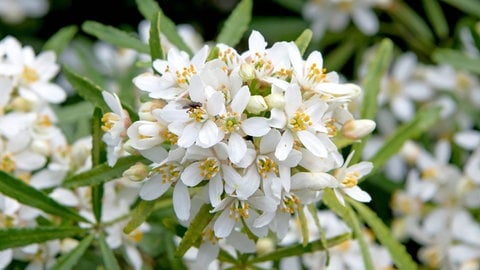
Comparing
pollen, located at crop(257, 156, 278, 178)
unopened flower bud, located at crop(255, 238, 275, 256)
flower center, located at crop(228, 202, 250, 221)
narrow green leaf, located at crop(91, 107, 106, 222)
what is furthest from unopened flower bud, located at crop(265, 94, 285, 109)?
unopened flower bud, located at crop(255, 238, 275, 256)

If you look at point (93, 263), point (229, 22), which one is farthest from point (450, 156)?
point (93, 263)

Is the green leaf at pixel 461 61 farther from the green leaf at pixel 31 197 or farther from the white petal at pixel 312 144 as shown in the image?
the green leaf at pixel 31 197

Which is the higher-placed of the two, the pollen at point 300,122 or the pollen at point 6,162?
the pollen at point 300,122

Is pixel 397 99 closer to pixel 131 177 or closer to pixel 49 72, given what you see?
pixel 49 72

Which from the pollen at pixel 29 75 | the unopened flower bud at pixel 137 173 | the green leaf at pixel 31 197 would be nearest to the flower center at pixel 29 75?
the pollen at pixel 29 75

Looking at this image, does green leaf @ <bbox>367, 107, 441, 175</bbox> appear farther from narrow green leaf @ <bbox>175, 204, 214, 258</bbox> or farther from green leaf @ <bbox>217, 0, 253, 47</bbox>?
narrow green leaf @ <bbox>175, 204, 214, 258</bbox>

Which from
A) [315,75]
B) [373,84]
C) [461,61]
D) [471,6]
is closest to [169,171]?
[315,75]

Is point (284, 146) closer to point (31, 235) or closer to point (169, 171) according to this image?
point (169, 171)

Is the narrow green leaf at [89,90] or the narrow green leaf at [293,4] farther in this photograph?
the narrow green leaf at [293,4]
